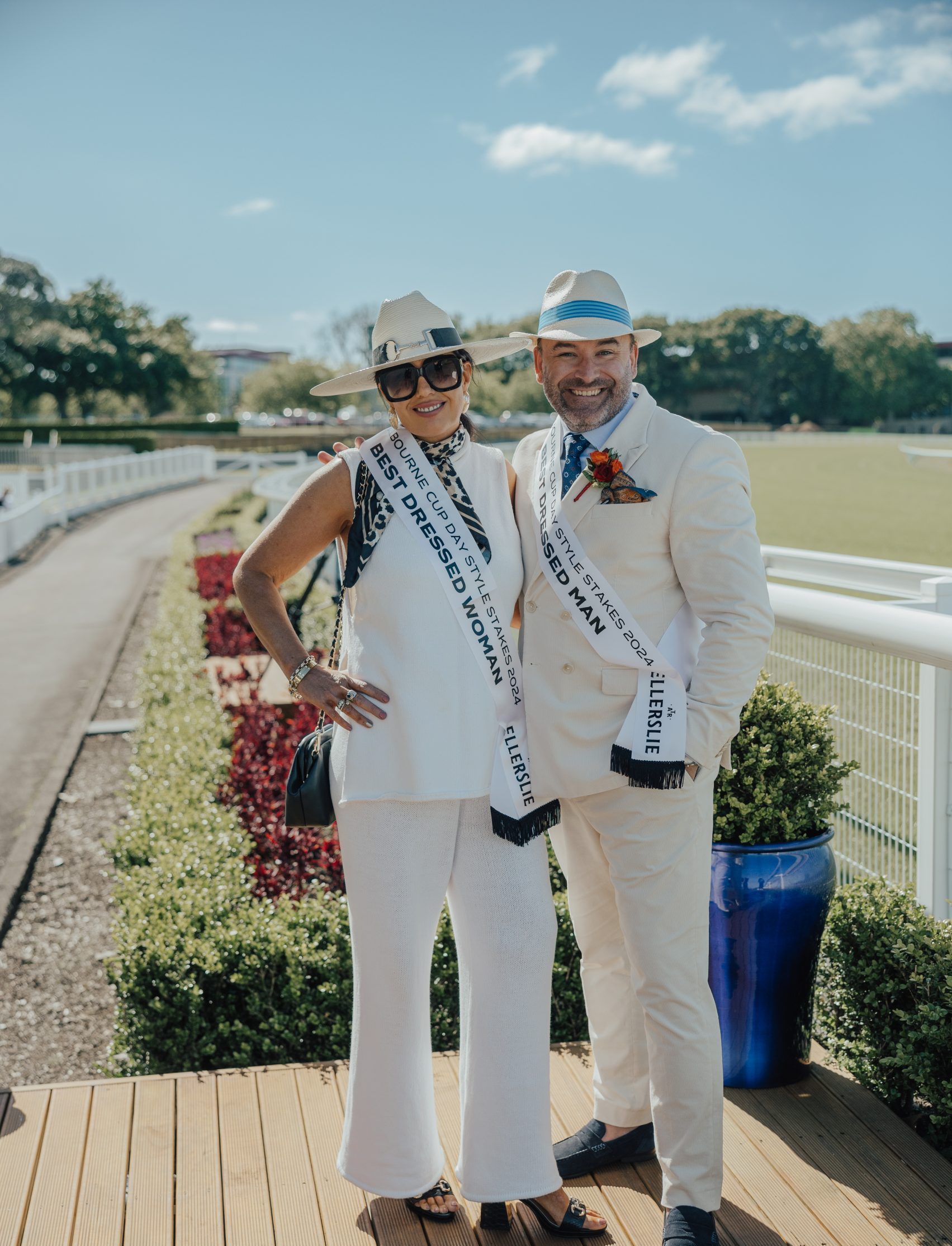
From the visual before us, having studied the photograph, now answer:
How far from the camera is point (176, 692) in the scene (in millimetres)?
7766

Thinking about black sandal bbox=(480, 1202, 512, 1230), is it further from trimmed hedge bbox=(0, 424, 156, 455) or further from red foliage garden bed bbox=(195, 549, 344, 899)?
trimmed hedge bbox=(0, 424, 156, 455)

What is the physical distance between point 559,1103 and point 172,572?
12666mm

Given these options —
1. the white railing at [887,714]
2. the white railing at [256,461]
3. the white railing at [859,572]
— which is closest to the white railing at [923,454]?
the white railing at [256,461]

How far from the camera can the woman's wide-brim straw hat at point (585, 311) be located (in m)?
2.50

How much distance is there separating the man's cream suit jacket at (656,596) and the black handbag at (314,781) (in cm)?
46

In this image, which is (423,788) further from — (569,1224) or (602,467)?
(569,1224)

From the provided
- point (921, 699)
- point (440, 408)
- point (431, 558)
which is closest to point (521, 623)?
point (431, 558)

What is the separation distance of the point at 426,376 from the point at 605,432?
0.43m

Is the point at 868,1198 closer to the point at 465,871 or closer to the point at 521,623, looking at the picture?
the point at 465,871

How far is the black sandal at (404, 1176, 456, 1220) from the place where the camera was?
2.66 meters

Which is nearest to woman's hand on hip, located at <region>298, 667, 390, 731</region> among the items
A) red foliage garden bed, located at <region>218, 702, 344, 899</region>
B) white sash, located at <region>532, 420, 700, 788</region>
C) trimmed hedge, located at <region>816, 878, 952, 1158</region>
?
white sash, located at <region>532, 420, 700, 788</region>

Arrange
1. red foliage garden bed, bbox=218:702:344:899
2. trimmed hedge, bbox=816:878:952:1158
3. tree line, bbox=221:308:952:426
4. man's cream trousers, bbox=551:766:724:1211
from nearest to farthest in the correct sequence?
man's cream trousers, bbox=551:766:724:1211 < trimmed hedge, bbox=816:878:952:1158 < red foliage garden bed, bbox=218:702:344:899 < tree line, bbox=221:308:952:426

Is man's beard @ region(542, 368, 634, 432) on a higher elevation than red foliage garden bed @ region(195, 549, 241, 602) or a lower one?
higher

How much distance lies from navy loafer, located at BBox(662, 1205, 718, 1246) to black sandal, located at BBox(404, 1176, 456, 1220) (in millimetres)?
509
